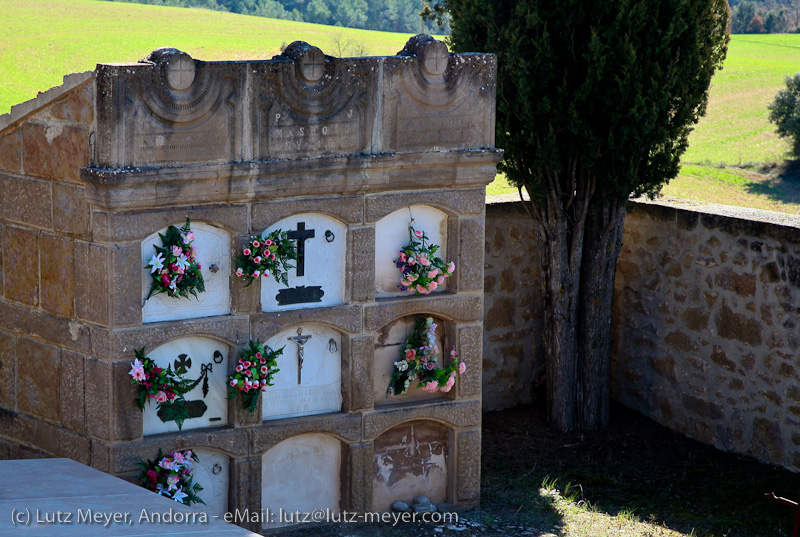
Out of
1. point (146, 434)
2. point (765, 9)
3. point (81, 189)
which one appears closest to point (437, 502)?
point (146, 434)

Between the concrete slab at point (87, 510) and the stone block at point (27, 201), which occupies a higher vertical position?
the stone block at point (27, 201)

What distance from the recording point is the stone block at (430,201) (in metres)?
6.23

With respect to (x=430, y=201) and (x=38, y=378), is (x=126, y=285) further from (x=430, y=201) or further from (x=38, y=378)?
(x=430, y=201)

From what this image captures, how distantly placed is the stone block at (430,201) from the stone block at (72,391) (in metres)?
1.75

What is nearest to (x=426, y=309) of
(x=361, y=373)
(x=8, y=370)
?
(x=361, y=373)

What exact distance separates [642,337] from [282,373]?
3.65 meters

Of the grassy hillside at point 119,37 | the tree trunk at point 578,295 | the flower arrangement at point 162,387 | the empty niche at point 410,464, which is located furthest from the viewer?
the grassy hillside at point 119,37

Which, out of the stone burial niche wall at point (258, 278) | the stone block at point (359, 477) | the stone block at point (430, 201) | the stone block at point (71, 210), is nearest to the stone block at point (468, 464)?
the stone burial niche wall at point (258, 278)

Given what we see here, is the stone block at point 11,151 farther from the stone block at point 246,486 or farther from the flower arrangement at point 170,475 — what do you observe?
the stone block at point 246,486

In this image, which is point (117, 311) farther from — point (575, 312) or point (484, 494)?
point (575, 312)

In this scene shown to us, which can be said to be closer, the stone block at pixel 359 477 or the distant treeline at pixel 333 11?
the stone block at pixel 359 477

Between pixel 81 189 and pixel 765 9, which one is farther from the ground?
pixel 765 9

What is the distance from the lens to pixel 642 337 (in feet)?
28.8

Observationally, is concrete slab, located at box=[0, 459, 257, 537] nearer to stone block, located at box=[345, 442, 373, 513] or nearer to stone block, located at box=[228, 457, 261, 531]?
stone block, located at box=[228, 457, 261, 531]
